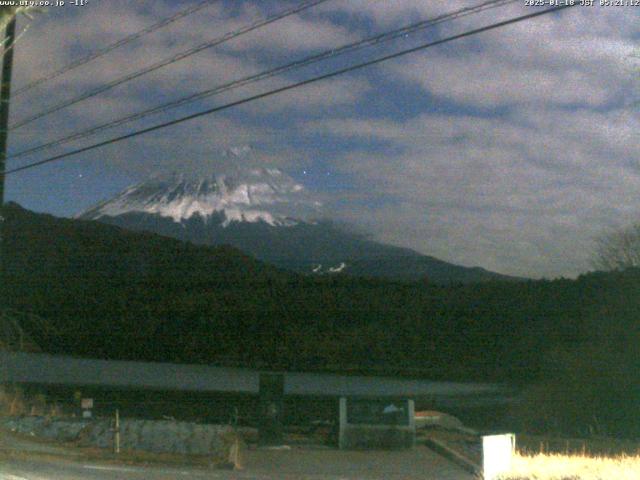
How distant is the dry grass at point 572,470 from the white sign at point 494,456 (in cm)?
16

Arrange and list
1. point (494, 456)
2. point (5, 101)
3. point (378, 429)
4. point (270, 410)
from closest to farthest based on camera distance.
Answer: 1. point (494, 456)
2. point (5, 101)
3. point (270, 410)
4. point (378, 429)

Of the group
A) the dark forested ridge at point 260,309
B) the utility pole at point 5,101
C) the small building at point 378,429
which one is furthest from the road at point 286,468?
the dark forested ridge at point 260,309

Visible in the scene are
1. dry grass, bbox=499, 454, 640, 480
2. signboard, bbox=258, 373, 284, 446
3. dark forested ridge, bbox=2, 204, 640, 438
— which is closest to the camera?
dry grass, bbox=499, 454, 640, 480

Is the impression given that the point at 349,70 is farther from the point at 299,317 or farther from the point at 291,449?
the point at 299,317

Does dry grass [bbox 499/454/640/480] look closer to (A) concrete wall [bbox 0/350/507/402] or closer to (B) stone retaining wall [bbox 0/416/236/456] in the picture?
(B) stone retaining wall [bbox 0/416/236/456]

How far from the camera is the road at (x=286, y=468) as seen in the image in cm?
1352

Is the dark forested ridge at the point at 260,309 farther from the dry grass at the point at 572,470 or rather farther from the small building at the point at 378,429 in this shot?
the dry grass at the point at 572,470

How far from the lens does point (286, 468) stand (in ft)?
55.1

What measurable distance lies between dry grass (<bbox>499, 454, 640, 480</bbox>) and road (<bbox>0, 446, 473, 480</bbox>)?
9.10ft

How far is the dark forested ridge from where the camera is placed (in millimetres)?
37562

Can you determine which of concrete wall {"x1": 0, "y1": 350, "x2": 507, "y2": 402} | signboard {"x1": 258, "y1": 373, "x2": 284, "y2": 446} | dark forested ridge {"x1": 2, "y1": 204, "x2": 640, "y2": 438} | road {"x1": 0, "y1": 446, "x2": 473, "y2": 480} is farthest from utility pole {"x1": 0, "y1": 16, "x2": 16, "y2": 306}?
dark forested ridge {"x1": 2, "y1": 204, "x2": 640, "y2": 438}

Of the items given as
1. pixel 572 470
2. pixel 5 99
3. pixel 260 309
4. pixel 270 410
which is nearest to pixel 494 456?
pixel 572 470

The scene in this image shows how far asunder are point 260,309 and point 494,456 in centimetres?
3095

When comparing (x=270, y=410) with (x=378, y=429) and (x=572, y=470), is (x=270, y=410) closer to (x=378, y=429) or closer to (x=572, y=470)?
(x=378, y=429)
